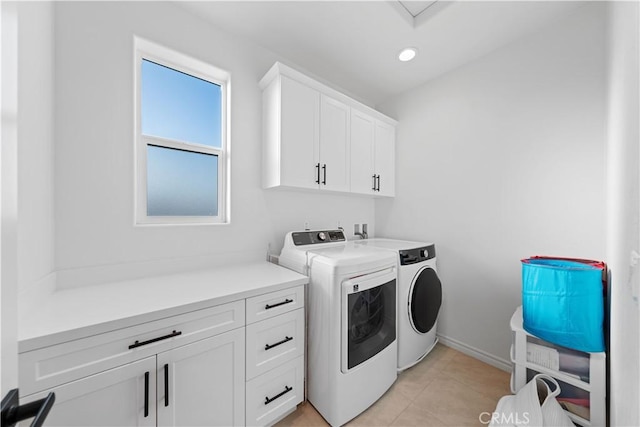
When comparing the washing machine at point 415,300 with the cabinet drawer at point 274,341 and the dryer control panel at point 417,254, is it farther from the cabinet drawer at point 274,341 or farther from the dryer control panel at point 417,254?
the cabinet drawer at point 274,341

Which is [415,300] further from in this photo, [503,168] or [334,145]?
[334,145]

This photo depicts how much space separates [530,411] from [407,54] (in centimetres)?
258

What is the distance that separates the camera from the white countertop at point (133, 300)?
900 mm

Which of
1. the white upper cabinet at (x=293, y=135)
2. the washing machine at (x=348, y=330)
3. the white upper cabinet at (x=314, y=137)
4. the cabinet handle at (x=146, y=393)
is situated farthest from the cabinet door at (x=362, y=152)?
the cabinet handle at (x=146, y=393)

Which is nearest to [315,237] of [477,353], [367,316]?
[367,316]

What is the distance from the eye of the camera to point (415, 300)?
198 centimetres

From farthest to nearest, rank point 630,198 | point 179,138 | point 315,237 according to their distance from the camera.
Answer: point 315,237 < point 179,138 < point 630,198

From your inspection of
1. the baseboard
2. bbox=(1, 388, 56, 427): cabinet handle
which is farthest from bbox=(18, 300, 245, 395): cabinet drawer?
the baseboard

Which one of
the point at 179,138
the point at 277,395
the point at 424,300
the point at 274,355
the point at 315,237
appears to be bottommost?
the point at 277,395

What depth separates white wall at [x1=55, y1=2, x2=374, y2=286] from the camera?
4.40ft

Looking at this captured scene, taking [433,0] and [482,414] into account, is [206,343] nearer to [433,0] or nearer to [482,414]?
[482,414]

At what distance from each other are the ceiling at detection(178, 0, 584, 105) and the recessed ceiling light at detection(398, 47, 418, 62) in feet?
0.12

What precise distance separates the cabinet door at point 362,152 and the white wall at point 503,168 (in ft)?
1.55

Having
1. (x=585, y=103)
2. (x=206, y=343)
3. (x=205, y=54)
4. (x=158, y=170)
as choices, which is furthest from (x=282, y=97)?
(x=585, y=103)
